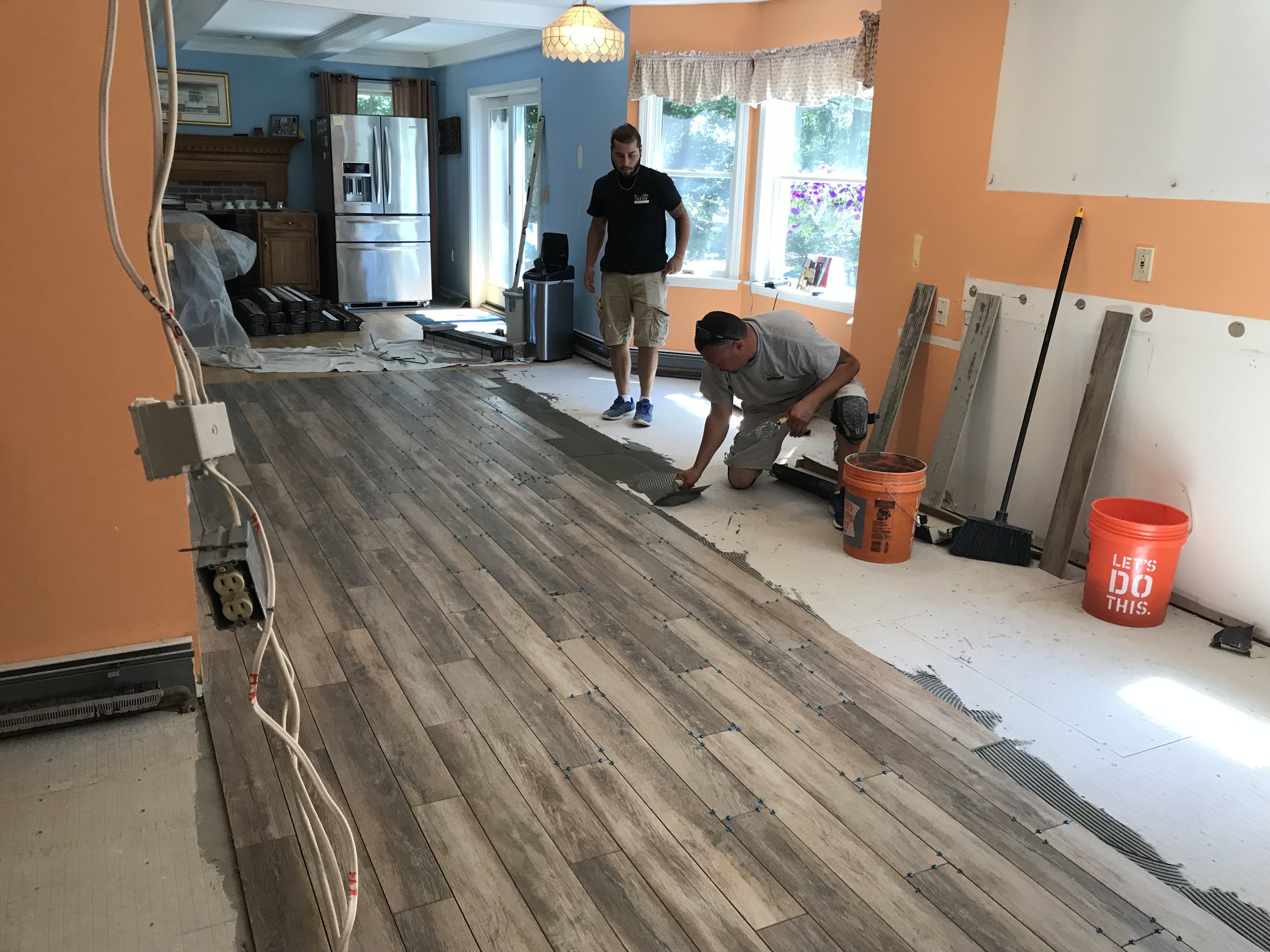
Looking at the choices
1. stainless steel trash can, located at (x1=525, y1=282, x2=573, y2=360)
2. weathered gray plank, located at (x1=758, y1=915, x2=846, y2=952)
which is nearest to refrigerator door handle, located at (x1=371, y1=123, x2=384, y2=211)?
stainless steel trash can, located at (x1=525, y1=282, x2=573, y2=360)

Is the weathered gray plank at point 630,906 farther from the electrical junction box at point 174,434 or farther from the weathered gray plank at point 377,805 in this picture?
the electrical junction box at point 174,434

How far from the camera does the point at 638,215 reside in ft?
18.3

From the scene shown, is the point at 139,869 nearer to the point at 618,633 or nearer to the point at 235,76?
the point at 618,633

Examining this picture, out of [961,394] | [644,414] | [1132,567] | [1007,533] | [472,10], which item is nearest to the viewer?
[1132,567]

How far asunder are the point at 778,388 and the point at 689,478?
0.54 meters

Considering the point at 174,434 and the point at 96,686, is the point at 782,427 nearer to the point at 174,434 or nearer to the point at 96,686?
the point at 96,686

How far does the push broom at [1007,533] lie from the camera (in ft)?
11.9

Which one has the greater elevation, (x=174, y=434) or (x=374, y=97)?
(x=374, y=97)

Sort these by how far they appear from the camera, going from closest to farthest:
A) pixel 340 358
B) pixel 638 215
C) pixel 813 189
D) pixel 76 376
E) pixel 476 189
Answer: pixel 76 376, pixel 638 215, pixel 813 189, pixel 340 358, pixel 476 189

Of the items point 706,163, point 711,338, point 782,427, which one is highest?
point 706,163

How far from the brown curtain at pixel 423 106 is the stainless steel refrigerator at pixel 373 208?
303 millimetres

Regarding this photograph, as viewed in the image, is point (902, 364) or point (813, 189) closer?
point (902, 364)

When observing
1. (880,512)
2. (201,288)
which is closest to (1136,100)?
(880,512)

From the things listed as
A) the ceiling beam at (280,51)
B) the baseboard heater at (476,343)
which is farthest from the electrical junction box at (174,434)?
the ceiling beam at (280,51)
